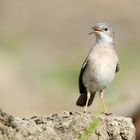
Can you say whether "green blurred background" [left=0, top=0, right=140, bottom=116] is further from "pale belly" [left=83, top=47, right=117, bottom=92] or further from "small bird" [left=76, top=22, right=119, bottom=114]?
"pale belly" [left=83, top=47, right=117, bottom=92]

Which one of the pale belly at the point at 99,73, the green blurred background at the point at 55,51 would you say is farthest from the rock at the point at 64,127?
the green blurred background at the point at 55,51

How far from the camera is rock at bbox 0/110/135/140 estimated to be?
868cm

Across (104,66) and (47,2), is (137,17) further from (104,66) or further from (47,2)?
(104,66)

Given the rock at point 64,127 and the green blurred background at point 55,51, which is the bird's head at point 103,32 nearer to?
the rock at point 64,127

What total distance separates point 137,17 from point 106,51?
63.1 ft

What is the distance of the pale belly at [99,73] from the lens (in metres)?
12.2

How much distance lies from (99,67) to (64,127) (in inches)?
117

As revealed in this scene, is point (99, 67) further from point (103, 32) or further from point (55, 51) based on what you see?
point (55, 51)

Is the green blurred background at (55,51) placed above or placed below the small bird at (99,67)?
above

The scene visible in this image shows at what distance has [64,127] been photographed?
370 inches

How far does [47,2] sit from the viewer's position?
33.3 metres

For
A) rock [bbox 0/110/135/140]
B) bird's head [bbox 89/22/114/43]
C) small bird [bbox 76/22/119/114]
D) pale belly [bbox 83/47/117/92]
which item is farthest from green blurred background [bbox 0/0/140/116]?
rock [bbox 0/110/135/140]

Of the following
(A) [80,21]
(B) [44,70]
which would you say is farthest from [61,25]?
(B) [44,70]

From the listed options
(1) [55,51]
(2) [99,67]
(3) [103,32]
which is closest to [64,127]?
(2) [99,67]
